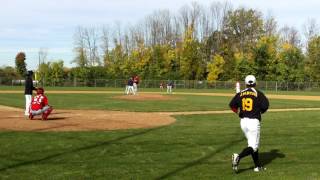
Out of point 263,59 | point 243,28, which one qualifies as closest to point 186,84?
point 263,59

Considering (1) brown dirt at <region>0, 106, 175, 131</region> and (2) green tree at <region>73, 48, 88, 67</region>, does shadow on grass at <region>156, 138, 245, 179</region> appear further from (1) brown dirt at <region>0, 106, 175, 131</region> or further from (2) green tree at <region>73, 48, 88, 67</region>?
(2) green tree at <region>73, 48, 88, 67</region>

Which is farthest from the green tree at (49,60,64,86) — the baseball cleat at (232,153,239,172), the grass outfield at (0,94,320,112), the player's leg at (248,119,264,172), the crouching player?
the baseball cleat at (232,153,239,172)

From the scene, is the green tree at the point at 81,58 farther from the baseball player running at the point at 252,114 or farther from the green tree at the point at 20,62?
the baseball player running at the point at 252,114

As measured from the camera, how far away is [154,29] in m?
102

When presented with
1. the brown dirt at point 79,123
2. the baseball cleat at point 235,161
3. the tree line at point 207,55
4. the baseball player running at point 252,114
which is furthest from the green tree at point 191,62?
the baseball cleat at point 235,161

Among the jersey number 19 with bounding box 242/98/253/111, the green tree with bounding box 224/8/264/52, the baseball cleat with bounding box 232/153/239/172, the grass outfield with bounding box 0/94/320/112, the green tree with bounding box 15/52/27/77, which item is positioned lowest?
the grass outfield with bounding box 0/94/320/112

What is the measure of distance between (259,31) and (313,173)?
87.6 metres

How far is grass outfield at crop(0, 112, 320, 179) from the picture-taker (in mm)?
8375

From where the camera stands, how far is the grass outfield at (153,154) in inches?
330

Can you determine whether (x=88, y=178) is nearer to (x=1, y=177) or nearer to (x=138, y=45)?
(x=1, y=177)

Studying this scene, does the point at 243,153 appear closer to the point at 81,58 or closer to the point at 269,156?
the point at 269,156

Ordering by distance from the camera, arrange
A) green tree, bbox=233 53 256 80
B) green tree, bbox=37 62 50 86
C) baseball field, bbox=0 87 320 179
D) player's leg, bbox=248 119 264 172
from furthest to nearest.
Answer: green tree, bbox=37 62 50 86 → green tree, bbox=233 53 256 80 → player's leg, bbox=248 119 264 172 → baseball field, bbox=0 87 320 179

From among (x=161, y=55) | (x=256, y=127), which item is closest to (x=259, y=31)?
(x=161, y=55)

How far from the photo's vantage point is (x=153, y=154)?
10336 mm
